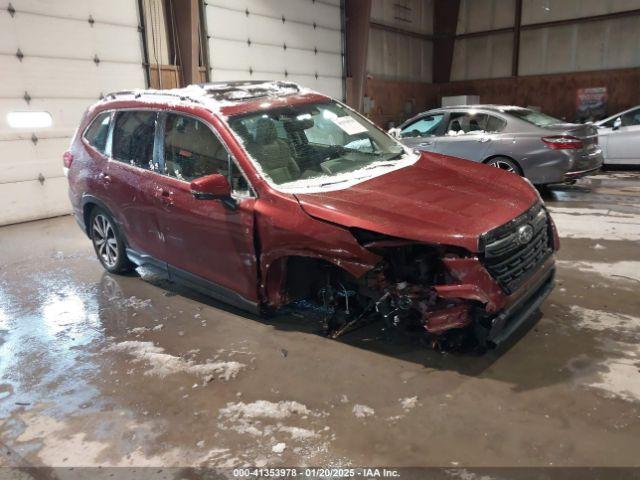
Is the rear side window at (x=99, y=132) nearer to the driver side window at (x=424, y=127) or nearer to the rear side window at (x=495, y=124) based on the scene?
the driver side window at (x=424, y=127)

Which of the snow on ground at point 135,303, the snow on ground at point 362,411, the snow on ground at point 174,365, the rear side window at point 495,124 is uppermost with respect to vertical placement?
the rear side window at point 495,124

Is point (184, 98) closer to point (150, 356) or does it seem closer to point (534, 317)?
point (150, 356)

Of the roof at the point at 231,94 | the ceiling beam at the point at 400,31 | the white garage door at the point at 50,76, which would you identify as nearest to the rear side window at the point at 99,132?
the roof at the point at 231,94

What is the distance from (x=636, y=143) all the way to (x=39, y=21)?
37.0 ft

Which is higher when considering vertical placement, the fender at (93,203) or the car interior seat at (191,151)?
the car interior seat at (191,151)

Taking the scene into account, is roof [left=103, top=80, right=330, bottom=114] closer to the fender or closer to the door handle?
the door handle

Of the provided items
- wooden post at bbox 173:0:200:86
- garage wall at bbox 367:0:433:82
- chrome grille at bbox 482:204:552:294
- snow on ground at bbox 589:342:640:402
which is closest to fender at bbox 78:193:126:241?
chrome grille at bbox 482:204:552:294

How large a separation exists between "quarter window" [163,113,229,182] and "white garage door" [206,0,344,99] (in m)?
7.38

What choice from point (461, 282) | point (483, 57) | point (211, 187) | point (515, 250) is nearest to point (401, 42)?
point (483, 57)

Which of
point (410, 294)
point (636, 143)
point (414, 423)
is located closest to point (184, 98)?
point (410, 294)

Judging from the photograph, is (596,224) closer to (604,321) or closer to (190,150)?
(604,321)

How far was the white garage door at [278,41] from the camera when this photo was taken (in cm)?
1088

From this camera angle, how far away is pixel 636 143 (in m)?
9.87

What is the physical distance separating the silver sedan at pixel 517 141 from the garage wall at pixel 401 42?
844cm
